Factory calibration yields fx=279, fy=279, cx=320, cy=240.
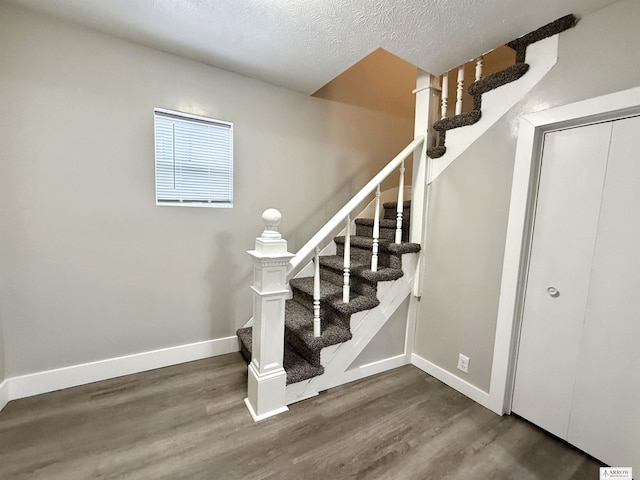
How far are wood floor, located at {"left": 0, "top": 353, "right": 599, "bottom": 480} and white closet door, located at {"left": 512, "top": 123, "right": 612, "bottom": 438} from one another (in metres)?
0.24

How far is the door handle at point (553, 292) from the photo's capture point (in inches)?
61.2

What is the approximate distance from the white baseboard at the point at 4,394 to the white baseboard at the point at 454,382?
108 inches

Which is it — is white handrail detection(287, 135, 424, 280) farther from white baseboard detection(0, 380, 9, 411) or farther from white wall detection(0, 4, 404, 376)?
white baseboard detection(0, 380, 9, 411)

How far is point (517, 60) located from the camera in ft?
5.48

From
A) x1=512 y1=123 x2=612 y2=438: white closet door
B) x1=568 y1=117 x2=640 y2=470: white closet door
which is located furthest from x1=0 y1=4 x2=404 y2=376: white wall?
x1=568 y1=117 x2=640 y2=470: white closet door

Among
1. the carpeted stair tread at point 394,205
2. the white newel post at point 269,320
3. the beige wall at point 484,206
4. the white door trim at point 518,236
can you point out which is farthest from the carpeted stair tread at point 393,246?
the white newel post at point 269,320

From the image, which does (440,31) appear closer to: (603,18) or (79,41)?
(603,18)

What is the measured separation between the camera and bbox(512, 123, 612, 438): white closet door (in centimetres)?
143

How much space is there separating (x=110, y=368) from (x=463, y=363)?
2.49 metres

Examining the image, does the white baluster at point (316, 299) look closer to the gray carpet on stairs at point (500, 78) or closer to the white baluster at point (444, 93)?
the gray carpet on stairs at point (500, 78)

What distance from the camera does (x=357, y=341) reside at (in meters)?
2.00

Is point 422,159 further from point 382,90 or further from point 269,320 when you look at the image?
point 269,320

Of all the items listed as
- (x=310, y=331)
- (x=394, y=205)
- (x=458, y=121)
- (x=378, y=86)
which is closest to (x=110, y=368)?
(x=310, y=331)

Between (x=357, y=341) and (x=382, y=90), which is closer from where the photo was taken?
(x=357, y=341)
